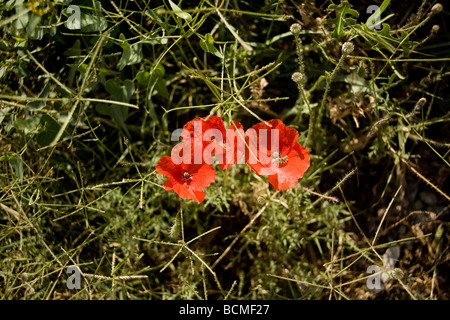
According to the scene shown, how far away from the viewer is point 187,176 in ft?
3.78

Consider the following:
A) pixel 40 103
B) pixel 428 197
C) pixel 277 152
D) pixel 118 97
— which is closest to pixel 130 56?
pixel 118 97

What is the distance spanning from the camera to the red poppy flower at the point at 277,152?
111 centimetres

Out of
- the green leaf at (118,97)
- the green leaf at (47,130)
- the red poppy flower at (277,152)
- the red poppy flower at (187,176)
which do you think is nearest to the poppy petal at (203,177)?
the red poppy flower at (187,176)

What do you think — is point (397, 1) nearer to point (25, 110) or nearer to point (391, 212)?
point (391, 212)

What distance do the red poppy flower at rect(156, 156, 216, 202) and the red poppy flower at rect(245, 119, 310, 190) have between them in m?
0.13

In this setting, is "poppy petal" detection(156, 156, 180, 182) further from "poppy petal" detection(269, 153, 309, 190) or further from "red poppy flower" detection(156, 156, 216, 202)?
"poppy petal" detection(269, 153, 309, 190)

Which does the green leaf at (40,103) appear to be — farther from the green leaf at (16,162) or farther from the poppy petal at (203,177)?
the poppy petal at (203,177)

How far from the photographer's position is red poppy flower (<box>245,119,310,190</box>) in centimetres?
111

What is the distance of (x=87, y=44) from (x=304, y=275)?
3.62 feet

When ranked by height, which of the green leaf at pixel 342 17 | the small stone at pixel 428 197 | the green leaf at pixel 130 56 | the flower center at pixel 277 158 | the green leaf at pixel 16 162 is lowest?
the small stone at pixel 428 197

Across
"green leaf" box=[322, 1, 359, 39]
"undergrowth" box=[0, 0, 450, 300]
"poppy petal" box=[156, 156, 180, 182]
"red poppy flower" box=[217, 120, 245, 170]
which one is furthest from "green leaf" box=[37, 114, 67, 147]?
"green leaf" box=[322, 1, 359, 39]


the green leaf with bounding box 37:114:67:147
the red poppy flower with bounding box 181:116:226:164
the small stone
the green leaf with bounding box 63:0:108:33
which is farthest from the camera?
the small stone

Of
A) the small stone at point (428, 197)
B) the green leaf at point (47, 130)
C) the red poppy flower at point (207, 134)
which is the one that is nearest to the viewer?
the red poppy flower at point (207, 134)

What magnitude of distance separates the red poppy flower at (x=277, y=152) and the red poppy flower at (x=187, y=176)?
0.41 feet
